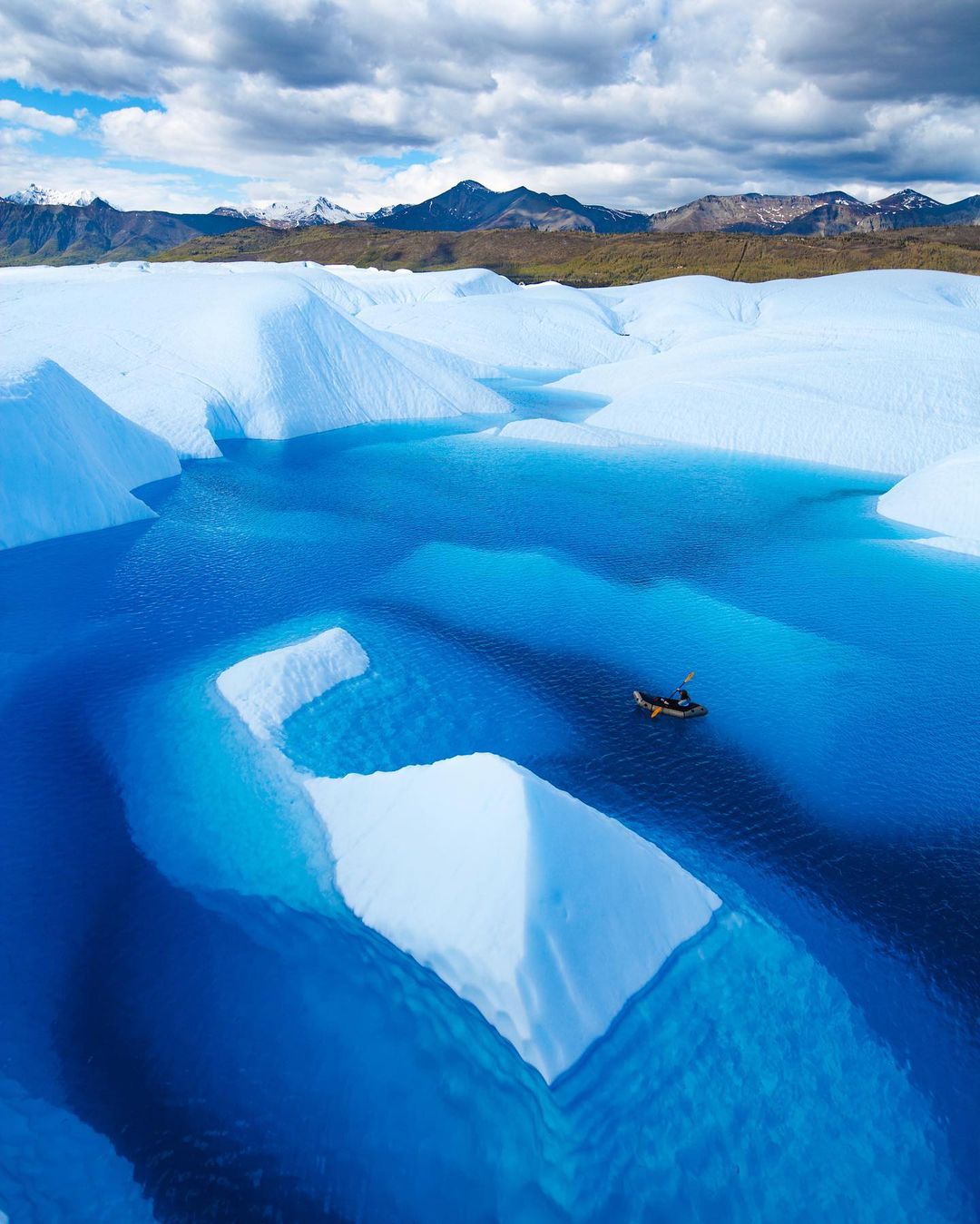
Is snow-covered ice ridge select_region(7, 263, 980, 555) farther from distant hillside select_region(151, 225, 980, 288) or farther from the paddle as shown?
distant hillside select_region(151, 225, 980, 288)

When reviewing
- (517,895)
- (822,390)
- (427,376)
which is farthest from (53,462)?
(822,390)

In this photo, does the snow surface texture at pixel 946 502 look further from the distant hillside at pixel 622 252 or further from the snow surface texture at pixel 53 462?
the distant hillside at pixel 622 252

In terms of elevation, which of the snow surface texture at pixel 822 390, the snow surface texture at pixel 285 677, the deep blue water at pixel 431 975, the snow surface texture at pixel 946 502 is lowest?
the deep blue water at pixel 431 975

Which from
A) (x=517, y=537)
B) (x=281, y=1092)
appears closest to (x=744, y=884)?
(x=281, y=1092)

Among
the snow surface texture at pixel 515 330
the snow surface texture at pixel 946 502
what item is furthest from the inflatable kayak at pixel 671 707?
the snow surface texture at pixel 515 330

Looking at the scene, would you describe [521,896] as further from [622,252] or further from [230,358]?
[622,252]

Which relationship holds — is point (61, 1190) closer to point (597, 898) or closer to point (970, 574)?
point (597, 898)
